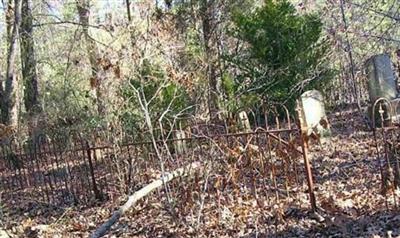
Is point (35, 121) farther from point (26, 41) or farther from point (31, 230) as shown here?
point (31, 230)

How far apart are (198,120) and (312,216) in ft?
15.1

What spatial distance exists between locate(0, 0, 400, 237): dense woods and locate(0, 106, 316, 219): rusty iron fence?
0.03 meters

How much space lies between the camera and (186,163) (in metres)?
6.66

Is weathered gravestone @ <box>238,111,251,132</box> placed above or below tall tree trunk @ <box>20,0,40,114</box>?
below

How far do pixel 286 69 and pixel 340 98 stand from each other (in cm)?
347

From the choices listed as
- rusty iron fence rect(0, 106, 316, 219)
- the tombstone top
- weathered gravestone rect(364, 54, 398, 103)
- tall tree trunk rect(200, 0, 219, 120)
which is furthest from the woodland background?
the tombstone top

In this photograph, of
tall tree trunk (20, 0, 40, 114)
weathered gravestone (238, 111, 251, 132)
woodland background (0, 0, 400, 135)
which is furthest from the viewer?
tall tree trunk (20, 0, 40, 114)

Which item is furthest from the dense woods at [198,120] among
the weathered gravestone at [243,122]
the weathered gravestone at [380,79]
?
the weathered gravestone at [380,79]

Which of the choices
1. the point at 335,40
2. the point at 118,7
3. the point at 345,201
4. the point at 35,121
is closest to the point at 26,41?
the point at 35,121

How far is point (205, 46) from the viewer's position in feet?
41.5

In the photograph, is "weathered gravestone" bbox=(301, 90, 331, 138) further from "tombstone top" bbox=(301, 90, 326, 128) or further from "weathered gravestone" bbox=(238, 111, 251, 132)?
"weathered gravestone" bbox=(238, 111, 251, 132)

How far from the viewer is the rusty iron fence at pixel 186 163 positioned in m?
5.89

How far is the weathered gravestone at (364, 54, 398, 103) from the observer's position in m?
9.98

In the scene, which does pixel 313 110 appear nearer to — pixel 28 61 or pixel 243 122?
pixel 243 122
